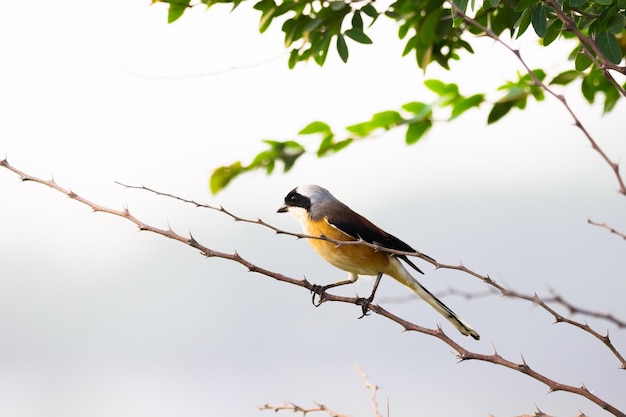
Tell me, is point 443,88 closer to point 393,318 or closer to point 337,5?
point 337,5

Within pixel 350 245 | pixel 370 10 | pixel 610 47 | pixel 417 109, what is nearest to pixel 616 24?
pixel 610 47

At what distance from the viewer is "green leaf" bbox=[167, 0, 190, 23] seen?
13.4 ft

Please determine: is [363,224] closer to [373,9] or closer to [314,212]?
[314,212]

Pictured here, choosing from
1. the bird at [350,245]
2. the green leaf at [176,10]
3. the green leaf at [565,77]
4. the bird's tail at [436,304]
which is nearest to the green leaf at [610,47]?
the bird at [350,245]

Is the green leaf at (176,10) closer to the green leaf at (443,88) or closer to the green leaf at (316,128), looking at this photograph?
the green leaf at (316,128)

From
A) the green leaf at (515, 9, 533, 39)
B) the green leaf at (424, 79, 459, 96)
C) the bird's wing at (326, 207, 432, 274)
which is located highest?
the green leaf at (424, 79, 459, 96)

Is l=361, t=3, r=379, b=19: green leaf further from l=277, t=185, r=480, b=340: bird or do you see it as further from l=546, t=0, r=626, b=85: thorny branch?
l=546, t=0, r=626, b=85: thorny branch

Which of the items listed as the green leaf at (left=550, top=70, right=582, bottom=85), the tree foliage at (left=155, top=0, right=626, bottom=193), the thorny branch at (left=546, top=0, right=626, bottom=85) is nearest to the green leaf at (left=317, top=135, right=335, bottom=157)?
the tree foliage at (left=155, top=0, right=626, bottom=193)

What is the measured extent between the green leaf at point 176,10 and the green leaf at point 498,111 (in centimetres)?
184

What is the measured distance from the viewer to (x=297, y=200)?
4711 mm

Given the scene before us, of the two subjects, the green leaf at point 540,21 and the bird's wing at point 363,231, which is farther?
the bird's wing at point 363,231

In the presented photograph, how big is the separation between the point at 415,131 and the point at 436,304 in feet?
3.18

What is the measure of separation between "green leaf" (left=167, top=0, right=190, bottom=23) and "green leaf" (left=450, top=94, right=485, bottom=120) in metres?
1.57

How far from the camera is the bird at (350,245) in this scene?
4.15 m
